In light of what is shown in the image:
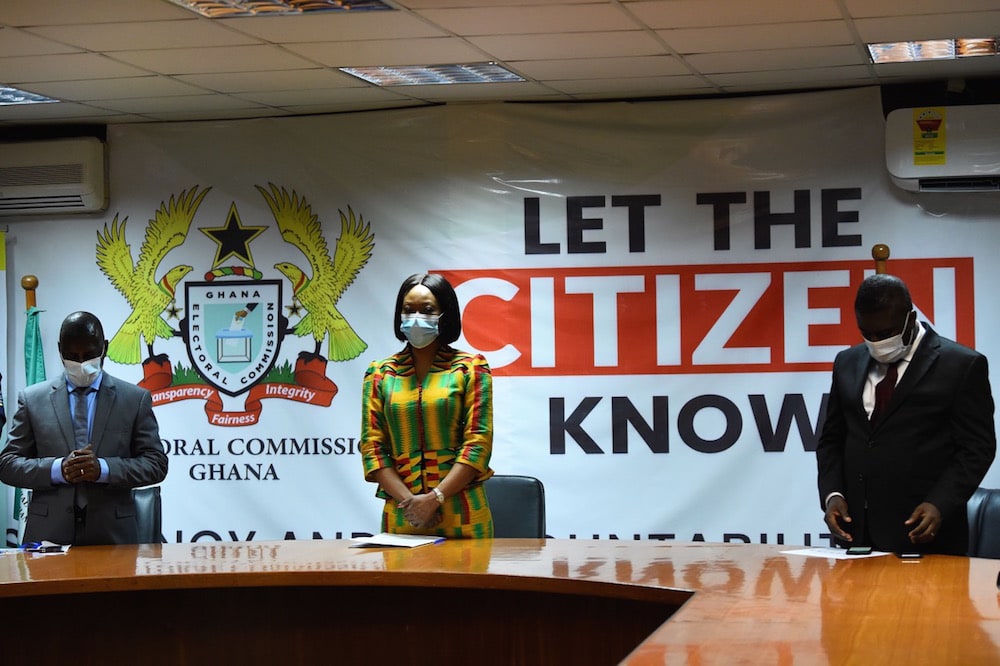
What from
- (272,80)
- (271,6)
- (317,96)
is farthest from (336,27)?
(317,96)

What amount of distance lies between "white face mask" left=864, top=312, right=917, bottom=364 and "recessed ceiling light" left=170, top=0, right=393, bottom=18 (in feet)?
6.05

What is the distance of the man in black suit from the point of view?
3.26 meters

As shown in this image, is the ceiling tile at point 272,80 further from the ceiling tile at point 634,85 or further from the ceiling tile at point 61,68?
the ceiling tile at point 634,85

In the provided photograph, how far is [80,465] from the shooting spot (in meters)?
3.66

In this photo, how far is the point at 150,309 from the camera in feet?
19.4

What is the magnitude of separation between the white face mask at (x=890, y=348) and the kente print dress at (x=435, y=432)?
1069 millimetres

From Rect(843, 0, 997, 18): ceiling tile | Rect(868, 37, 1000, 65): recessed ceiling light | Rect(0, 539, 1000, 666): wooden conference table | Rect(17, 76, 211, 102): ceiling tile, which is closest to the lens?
Rect(0, 539, 1000, 666): wooden conference table

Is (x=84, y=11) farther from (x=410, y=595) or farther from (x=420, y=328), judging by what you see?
(x=410, y=595)

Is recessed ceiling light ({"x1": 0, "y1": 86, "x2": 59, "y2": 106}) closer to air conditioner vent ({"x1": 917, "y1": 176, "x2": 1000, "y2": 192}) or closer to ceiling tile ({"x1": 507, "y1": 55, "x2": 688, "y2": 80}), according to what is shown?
ceiling tile ({"x1": 507, "y1": 55, "x2": 688, "y2": 80})

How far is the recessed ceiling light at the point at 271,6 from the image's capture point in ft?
12.7

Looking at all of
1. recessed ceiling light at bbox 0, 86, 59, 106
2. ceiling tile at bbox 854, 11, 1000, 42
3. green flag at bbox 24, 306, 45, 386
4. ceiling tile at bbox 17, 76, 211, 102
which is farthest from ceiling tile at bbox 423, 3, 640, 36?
green flag at bbox 24, 306, 45, 386

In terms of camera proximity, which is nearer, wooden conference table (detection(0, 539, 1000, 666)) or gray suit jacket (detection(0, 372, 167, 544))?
wooden conference table (detection(0, 539, 1000, 666))

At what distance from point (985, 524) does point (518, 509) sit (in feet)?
5.00

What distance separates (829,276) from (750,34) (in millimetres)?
1391
